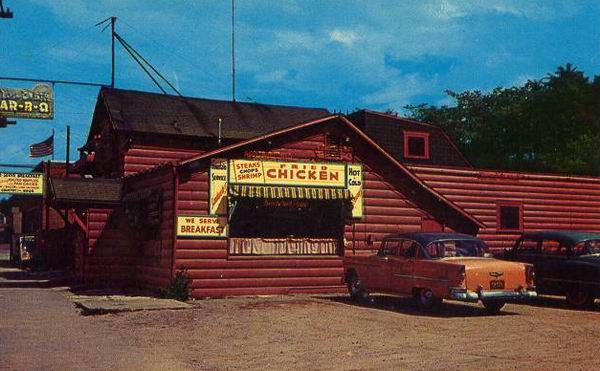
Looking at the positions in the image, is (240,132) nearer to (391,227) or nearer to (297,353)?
(391,227)

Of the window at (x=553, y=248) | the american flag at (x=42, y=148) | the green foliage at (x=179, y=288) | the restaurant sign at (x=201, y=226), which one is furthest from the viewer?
the american flag at (x=42, y=148)

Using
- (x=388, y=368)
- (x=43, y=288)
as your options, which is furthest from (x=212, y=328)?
(x=43, y=288)

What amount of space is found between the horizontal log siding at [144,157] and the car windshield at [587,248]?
1274cm

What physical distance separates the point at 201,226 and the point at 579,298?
9.26 meters

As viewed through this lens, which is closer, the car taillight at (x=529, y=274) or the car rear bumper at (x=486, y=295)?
the car rear bumper at (x=486, y=295)

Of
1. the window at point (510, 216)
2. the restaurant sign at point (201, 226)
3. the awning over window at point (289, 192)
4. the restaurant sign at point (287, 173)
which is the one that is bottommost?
the restaurant sign at point (201, 226)

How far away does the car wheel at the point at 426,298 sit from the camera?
15477 mm

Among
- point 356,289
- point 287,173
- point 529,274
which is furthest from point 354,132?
point 529,274

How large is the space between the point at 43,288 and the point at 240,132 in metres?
9.31

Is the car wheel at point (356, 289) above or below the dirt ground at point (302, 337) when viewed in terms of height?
above

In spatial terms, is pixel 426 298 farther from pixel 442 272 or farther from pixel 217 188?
pixel 217 188

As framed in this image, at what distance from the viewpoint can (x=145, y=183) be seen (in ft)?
71.8

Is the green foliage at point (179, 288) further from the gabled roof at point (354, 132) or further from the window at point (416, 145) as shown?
the window at point (416, 145)

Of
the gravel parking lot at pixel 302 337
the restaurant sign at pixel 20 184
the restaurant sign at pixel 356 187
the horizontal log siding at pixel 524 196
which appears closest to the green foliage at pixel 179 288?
the gravel parking lot at pixel 302 337
